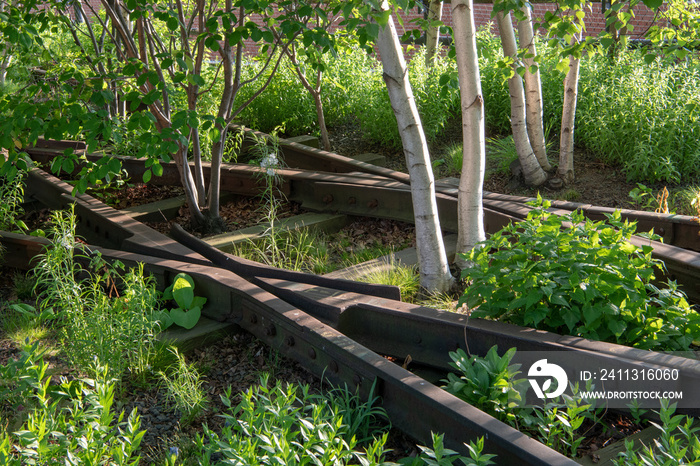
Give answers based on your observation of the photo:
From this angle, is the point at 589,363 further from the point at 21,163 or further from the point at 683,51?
the point at 21,163

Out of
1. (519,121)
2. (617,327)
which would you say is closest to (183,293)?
(617,327)

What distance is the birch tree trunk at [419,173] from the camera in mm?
4203

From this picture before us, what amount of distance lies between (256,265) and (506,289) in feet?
5.95

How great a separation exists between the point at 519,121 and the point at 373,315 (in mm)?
3643

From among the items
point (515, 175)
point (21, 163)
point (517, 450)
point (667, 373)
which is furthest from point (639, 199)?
point (21, 163)

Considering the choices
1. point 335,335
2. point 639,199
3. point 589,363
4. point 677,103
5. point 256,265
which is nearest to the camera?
point 589,363

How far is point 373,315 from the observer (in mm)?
3730

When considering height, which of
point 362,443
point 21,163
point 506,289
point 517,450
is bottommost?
point 362,443

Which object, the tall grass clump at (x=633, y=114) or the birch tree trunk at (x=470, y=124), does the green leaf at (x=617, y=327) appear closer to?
the birch tree trunk at (x=470, y=124)

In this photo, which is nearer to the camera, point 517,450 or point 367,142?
point 517,450

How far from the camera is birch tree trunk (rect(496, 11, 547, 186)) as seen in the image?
6410mm

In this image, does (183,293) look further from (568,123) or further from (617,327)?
(568,123)

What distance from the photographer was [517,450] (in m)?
2.35

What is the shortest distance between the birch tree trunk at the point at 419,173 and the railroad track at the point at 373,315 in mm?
466
